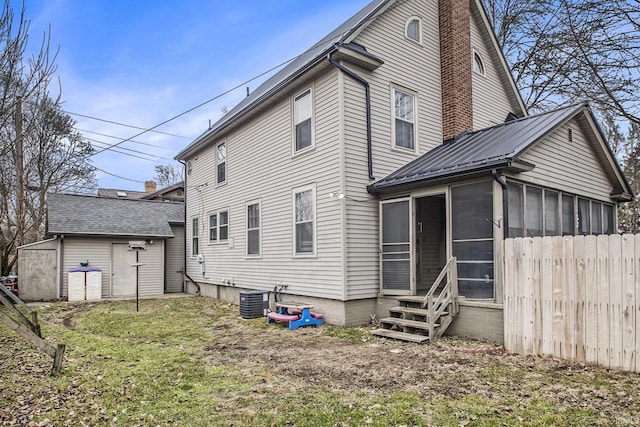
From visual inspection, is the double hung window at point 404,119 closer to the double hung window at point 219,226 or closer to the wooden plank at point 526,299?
the wooden plank at point 526,299

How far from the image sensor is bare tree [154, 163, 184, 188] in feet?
128

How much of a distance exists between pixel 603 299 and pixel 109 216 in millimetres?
16885

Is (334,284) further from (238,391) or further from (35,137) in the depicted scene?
(35,137)

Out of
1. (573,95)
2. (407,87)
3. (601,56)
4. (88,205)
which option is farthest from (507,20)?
(88,205)

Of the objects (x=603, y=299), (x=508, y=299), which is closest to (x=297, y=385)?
(x=508, y=299)

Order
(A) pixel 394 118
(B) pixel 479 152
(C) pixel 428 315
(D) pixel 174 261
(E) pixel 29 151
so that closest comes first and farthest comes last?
(C) pixel 428 315 < (B) pixel 479 152 < (A) pixel 394 118 < (D) pixel 174 261 < (E) pixel 29 151

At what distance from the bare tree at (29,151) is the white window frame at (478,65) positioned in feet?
35.1

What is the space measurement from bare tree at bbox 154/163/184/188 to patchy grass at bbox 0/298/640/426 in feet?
108

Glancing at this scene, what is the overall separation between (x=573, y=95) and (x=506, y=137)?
8.77 metres

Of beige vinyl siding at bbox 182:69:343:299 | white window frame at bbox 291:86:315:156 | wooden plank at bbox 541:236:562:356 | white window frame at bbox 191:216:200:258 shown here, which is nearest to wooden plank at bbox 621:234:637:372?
wooden plank at bbox 541:236:562:356

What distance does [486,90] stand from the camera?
41.0 feet

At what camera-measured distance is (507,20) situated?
17062mm

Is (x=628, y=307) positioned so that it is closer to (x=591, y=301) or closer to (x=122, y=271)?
(x=591, y=301)

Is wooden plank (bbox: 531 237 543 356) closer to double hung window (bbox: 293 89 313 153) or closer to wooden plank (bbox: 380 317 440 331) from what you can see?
wooden plank (bbox: 380 317 440 331)
